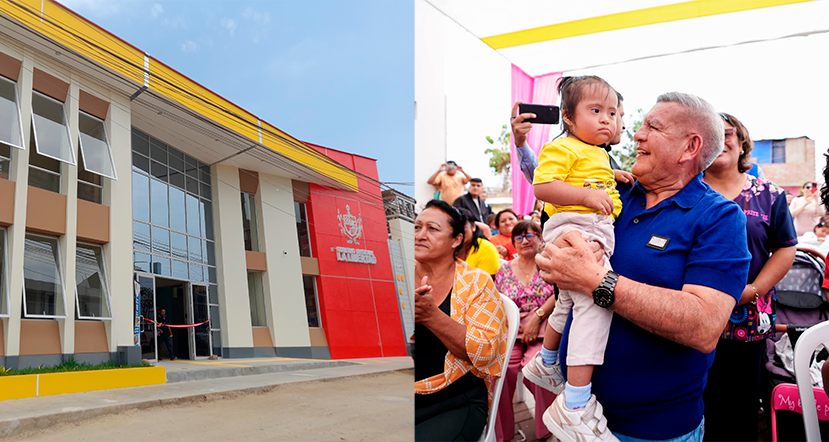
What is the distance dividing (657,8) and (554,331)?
152 cm

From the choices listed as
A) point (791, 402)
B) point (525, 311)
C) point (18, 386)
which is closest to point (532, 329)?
point (525, 311)

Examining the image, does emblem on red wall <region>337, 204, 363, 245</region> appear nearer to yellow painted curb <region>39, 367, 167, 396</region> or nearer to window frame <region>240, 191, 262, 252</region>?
window frame <region>240, 191, 262, 252</region>

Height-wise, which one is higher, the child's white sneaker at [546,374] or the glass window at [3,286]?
the glass window at [3,286]

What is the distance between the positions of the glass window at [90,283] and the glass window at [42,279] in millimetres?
38

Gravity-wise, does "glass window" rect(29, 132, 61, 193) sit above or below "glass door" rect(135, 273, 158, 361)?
above

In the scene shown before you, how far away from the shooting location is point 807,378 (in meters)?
1.64

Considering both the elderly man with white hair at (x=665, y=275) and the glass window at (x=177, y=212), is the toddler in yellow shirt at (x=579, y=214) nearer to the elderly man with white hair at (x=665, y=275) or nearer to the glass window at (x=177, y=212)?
the elderly man with white hair at (x=665, y=275)

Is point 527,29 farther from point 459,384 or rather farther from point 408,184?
point 459,384

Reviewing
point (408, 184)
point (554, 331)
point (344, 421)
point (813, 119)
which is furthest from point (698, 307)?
point (813, 119)

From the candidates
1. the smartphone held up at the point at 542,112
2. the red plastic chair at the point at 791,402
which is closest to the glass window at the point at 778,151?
the red plastic chair at the point at 791,402

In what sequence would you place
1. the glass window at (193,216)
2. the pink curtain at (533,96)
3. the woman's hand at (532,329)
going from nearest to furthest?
the glass window at (193,216) < the pink curtain at (533,96) < the woman's hand at (532,329)

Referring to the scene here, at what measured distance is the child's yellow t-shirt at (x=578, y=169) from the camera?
4.37ft

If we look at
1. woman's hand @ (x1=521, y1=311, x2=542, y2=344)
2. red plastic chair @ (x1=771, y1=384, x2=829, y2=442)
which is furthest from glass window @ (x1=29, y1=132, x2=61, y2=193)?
red plastic chair @ (x1=771, y1=384, x2=829, y2=442)

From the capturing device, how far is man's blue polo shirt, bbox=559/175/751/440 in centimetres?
114
